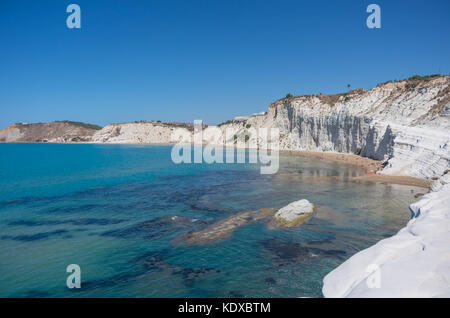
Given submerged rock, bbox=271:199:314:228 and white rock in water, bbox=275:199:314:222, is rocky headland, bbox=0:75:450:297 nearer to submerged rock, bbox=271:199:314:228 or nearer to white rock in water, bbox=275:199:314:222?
submerged rock, bbox=271:199:314:228

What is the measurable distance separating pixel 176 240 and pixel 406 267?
30.9 ft

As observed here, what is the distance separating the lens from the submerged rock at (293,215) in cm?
1474

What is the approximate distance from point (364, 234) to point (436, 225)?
433 cm

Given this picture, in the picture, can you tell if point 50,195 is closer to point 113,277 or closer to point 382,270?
point 113,277

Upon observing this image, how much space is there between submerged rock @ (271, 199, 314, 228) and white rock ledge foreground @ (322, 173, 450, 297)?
6.00m

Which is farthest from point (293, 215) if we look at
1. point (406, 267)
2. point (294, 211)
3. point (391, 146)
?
point (391, 146)

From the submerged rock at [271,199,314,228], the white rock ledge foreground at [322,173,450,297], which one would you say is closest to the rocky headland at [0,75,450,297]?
the white rock ledge foreground at [322,173,450,297]

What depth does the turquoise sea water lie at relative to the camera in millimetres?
8992

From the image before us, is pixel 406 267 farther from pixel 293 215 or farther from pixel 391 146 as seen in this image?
pixel 391 146

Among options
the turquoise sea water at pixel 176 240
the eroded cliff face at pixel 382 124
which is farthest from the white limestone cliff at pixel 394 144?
the turquoise sea water at pixel 176 240

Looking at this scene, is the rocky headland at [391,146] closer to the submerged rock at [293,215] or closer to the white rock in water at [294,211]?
the submerged rock at [293,215]

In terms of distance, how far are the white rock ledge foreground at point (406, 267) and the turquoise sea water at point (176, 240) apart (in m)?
1.53

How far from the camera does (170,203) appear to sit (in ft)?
66.2
